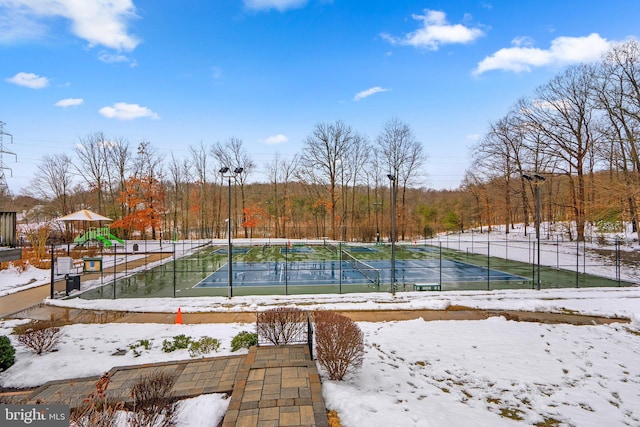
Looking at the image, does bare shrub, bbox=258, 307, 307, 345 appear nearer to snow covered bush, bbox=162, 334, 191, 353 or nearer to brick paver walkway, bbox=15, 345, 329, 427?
brick paver walkway, bbox=15, 345, 329, 427

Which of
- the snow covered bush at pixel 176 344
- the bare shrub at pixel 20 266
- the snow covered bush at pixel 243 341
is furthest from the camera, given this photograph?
the bare shrub at pixel 20 266

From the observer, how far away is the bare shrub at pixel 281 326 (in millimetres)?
8352

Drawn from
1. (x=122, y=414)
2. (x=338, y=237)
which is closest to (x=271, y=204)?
(x=338, y=237)

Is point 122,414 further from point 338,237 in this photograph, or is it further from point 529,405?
point 338,237

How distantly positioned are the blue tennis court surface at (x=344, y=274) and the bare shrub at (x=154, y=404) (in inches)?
549

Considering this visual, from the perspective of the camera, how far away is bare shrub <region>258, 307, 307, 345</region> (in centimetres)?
835

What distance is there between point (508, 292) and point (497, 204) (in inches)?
1524

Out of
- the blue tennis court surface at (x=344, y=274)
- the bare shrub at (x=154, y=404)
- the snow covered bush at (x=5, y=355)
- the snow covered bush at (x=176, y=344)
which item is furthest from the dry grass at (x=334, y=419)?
the blue tennis court surface at (x=344, y=274)

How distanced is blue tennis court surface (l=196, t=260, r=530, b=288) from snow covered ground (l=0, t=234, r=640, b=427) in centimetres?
726

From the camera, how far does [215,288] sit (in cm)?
1847

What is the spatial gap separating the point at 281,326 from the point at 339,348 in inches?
91.5

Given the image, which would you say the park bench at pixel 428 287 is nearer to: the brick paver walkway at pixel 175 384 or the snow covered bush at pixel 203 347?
the snow covered bush at pixel 203 347

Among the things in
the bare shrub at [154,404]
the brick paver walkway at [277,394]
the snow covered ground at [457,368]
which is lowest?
the snow covered ground at [457,368]

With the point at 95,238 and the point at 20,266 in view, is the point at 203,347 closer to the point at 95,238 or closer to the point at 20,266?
the point at 20,266
